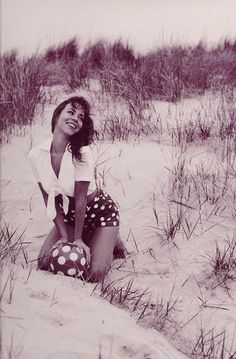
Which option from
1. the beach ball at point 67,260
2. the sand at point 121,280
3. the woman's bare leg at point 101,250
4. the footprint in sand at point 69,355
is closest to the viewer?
the footprint in sand at point 69,355

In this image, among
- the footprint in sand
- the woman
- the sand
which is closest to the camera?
the footprint in sand

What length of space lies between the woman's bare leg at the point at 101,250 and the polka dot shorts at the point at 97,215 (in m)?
0.05

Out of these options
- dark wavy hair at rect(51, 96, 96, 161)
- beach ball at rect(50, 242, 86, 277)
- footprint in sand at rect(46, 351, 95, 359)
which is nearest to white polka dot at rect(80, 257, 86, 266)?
beach ball at rect(50, 242, 86, 277)

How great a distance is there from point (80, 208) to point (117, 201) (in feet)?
2.37

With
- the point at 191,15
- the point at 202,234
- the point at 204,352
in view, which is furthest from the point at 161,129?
the point at 204,352

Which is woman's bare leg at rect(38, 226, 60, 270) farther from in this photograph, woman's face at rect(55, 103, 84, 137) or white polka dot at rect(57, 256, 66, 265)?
woman's face at rect(55, 103, 84, 137)

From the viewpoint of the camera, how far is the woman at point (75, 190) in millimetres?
3180

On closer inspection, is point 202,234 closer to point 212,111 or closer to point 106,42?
point 212,111

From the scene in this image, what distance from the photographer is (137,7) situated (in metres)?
3.89

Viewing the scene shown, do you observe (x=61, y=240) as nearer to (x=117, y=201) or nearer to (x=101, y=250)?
(x=101, y=250)

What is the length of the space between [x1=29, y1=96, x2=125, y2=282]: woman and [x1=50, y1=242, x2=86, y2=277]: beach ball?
10 cm

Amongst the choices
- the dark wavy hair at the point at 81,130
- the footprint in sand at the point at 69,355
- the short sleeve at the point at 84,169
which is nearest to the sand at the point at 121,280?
the footprint in sand at the point at 69,355

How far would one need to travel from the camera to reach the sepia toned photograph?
2.34m

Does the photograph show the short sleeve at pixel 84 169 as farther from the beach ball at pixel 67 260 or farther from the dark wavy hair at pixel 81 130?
the beach ball at pixel 67 260
